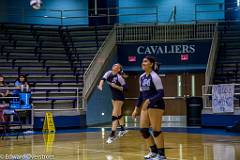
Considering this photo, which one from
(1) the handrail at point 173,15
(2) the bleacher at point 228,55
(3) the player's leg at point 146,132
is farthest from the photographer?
(1) the handrail at point 173,15

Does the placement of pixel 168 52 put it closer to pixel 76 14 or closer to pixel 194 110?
pixel 194 110

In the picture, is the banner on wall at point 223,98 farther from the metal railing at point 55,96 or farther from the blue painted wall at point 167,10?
the blue painted wall at point 167,10

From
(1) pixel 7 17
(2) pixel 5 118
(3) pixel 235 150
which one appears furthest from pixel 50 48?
(3) pixel 235 150

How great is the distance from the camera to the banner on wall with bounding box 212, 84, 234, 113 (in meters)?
21.9

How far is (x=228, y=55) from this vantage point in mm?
28219

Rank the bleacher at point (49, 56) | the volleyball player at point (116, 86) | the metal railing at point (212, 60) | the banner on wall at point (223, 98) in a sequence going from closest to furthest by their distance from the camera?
1. the volleyball player at point (116, 86)
2. the banner on wall at point (223, 98)
3. the metal railing at point (212, 60)
4. the bleacher at point (49, 56)

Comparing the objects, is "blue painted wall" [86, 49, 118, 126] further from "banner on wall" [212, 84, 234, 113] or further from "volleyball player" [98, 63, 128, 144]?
"volleyball player" [98, 63, 128, 144]

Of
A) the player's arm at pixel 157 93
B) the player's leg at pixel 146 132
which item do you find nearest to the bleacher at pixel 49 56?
the player's leg at pixel 146 132

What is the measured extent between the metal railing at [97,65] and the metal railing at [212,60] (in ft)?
17.6

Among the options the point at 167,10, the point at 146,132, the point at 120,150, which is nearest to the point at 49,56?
the point at 167,10

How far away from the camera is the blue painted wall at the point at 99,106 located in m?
25.5

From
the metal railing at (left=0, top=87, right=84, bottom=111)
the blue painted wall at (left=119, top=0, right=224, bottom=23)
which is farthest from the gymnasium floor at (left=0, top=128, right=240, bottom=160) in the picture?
the blue painted wall at (left=119, top=0, right=224, bottom=23)

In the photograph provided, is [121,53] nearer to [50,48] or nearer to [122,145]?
[50,48]

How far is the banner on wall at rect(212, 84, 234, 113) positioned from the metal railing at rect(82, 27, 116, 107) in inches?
238
